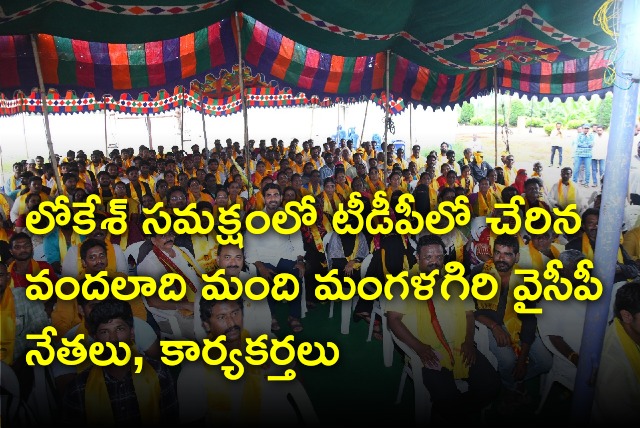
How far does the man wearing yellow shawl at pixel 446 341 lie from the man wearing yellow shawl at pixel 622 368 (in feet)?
2.29

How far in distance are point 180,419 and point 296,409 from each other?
1.81ft

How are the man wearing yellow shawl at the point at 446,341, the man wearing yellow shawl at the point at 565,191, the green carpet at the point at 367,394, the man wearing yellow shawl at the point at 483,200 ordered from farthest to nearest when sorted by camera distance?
the man wearing yellow shawl at the point at 565,191 < the man wearing yellow shawl at the point at 483,200 < the green carpet at the point at 367,394 < the man wearing yellow shawl at the point at 446,341

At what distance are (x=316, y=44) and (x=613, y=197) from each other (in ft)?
10.3

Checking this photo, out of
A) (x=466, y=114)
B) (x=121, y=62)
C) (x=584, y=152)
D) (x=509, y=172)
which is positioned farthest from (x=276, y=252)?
(x=466, y=114)

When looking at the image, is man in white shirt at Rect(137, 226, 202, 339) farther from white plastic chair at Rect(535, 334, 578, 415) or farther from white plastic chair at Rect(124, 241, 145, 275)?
white plastic chair at Rect(535, 334, 578, 415)

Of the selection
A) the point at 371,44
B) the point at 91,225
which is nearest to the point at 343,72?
the point at 371,44

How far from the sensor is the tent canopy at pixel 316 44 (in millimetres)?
3688

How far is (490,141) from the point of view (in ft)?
82.7

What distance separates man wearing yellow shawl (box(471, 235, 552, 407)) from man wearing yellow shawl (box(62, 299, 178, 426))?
6.51 ft

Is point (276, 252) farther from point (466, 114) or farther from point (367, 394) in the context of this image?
point (466, 114)

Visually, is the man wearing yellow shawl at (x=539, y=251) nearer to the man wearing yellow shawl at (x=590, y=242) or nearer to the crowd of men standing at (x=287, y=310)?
the crowd of men standing at (x=287, y=310)

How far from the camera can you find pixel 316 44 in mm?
4496

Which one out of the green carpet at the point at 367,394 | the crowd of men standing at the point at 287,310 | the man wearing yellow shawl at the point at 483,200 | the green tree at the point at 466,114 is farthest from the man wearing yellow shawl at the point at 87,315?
the green tree at the point at 466,114

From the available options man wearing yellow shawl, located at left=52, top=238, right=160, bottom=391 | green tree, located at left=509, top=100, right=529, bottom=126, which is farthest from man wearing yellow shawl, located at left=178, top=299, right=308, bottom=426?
green tree, located at left=509, top=100, right=529, bottom=126
